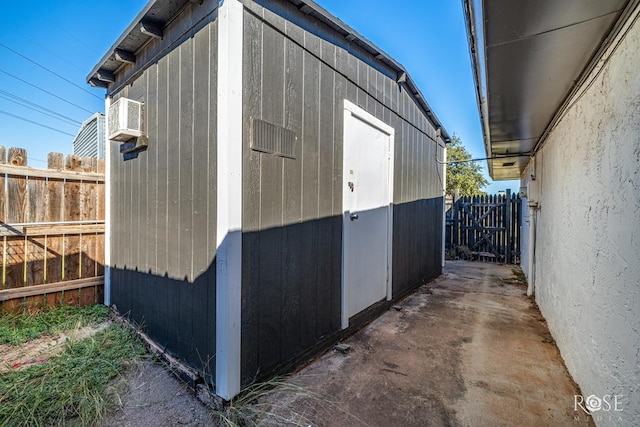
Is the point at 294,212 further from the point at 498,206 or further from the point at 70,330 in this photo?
the point at 498,206

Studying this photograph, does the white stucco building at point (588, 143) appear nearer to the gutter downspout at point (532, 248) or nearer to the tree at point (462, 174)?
the gutter downspout at point (532, 248)

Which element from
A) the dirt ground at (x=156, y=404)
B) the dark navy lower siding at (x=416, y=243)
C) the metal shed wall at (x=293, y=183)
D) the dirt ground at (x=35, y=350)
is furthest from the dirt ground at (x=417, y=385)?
the dark navy lower siding at (x=416, y=243)

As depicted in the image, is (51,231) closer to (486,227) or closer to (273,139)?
(273,139)

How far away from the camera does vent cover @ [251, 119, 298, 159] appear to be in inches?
71.9

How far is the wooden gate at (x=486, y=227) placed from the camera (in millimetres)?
6852

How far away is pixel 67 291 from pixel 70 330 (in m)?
0.62

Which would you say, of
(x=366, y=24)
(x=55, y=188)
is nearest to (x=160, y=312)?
(x=55, y=188)

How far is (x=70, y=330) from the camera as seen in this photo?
2607 millimetres

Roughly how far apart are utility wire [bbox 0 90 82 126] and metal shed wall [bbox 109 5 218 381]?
759 centimetres

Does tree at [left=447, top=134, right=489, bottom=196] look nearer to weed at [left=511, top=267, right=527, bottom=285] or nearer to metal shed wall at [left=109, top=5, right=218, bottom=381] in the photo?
weed at [left=511, top=267, right=527, bottom=285]

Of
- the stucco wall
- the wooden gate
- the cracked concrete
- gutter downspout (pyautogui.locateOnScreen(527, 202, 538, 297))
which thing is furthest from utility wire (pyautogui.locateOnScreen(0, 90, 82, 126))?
the wooden gate

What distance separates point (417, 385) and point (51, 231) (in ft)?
11.9

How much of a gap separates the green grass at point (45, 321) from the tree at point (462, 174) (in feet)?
50.9

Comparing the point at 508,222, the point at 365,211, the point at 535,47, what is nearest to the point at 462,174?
the point at 508,222
